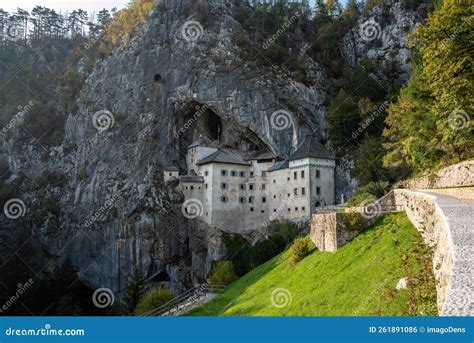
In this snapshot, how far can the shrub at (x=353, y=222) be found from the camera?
78.7 ft

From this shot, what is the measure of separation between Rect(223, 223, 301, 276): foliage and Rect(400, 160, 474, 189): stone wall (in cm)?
1521

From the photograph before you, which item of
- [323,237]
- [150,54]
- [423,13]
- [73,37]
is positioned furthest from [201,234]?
[73,37]

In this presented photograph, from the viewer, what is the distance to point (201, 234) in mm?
60469

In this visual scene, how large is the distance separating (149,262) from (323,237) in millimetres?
38041
